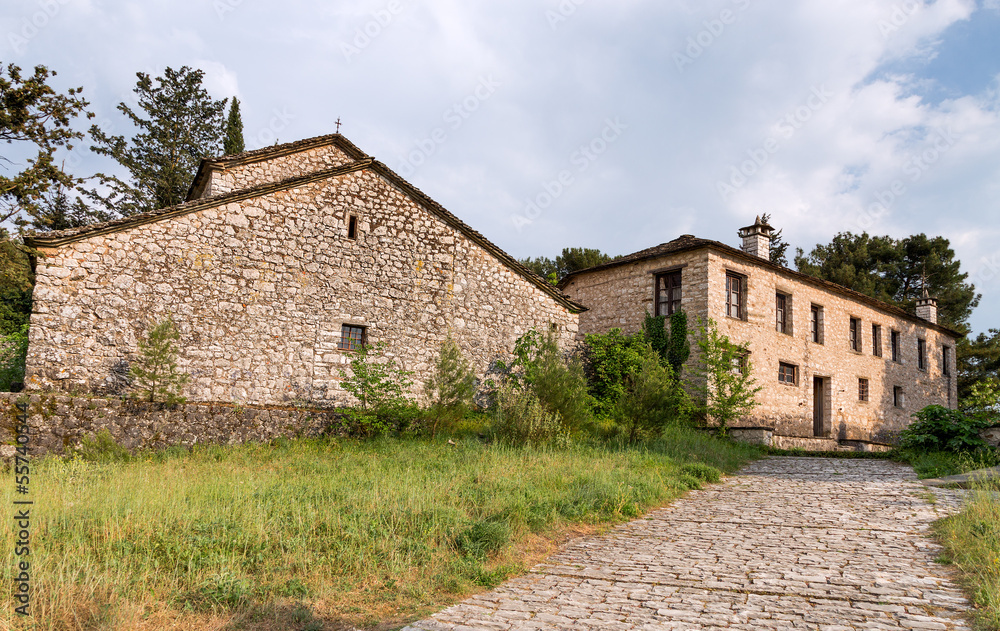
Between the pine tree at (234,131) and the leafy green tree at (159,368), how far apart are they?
21.1 meters

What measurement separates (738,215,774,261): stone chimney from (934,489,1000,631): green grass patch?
1486 cm

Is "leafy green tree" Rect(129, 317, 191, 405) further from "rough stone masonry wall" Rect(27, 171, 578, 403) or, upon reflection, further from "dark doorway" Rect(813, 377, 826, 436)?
"dark doorway" Rect(813, 377, 826, 436)

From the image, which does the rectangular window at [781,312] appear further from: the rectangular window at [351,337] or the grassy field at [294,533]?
the rectangular window at [351,337]

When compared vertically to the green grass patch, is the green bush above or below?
above

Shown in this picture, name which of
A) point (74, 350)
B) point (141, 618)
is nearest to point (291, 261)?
point (74, 350)

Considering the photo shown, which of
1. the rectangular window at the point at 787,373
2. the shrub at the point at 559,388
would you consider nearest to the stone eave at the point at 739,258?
the rectangular window at the point at 787,373

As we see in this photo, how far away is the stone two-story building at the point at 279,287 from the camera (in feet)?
39.8

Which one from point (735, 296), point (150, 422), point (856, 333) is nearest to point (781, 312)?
point (735, 296)

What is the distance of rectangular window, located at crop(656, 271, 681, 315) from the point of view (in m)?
20.2

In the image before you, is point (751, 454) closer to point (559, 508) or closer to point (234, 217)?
point (559, 508)

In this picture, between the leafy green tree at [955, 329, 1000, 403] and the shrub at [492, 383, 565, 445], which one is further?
the leafy green tree at [955, 329, 1000, 403]

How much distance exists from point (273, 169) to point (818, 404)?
2065cm

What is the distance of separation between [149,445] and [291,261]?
487 centimetres

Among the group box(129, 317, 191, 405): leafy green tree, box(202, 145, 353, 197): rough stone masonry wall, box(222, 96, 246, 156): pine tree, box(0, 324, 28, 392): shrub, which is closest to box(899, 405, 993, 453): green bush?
box(129, 317, 191, 405): leafy green tree
